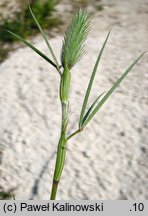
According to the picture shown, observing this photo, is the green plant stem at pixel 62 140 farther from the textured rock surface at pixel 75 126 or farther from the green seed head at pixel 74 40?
the textured rock surface at pixel 75 126

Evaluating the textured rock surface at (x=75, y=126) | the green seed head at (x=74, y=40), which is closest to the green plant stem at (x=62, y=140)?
the green seed head at (x=74, y=40)

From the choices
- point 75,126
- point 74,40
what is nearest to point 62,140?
point 74,40

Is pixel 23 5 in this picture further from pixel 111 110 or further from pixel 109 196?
pixel 109 196

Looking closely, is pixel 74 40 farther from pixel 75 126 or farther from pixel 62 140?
pixel 75 126

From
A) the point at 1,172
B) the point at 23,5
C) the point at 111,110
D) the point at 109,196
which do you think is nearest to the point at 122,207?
the point at 109,196

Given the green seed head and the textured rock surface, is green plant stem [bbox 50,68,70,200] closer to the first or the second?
the green seed head

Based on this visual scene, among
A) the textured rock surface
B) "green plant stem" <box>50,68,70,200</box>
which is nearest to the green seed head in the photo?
"green plant stem" <box>50,68,70,200</box>
